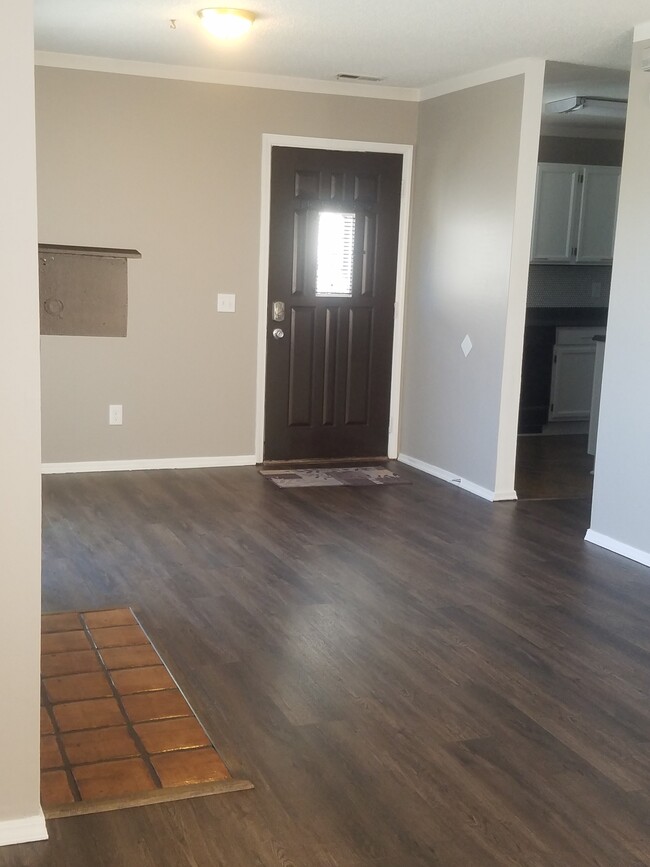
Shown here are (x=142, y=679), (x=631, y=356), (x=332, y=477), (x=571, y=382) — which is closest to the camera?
(x=142, y=679)

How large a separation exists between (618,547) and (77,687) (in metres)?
2.80

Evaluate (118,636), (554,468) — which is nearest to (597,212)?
(554,468)

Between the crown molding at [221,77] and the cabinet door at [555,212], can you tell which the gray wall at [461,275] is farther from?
the cabinet door at [555,212]

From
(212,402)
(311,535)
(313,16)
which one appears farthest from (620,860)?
(212,402)

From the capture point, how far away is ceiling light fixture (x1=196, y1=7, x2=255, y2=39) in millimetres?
4391

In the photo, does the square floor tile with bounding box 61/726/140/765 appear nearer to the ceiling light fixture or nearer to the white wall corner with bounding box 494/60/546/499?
the ceiling light fixture

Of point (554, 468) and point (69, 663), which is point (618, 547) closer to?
point (554, 468)

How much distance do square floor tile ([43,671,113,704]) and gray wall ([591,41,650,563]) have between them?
105 inches

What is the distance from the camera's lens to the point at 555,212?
25.2ft

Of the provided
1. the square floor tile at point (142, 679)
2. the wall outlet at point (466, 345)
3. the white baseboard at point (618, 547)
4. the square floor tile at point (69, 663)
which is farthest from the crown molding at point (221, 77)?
the square floor tile at point (142, 679)

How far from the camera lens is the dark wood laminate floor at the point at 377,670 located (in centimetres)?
231

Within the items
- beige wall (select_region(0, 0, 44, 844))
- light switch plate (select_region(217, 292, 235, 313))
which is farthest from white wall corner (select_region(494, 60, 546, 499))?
beige wall (select_region(0, 0, 44, 844))

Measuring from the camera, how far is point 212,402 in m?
6.20

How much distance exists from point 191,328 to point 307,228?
100cm
